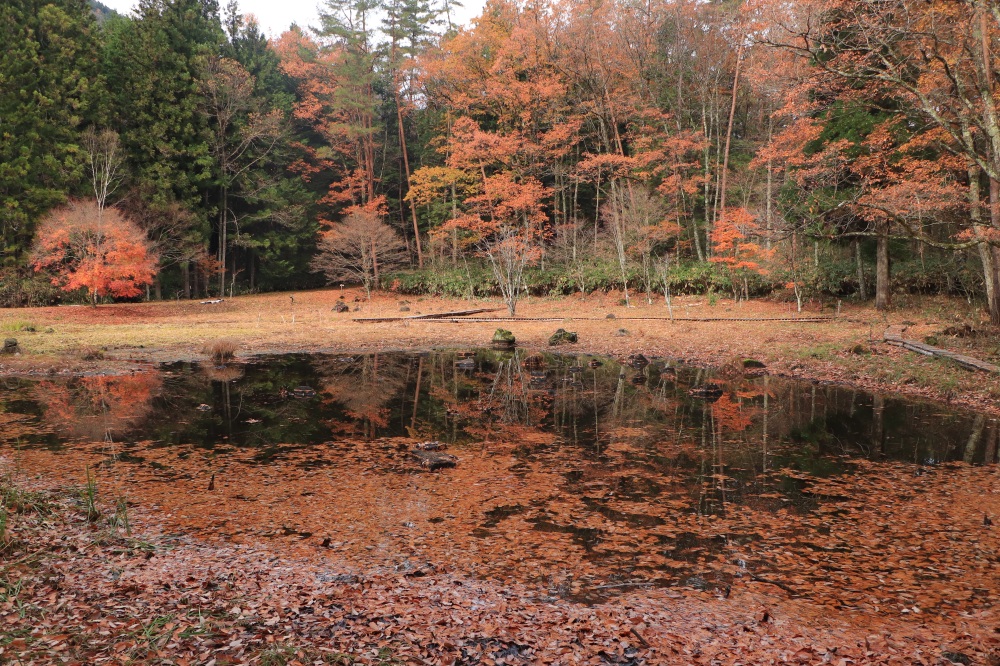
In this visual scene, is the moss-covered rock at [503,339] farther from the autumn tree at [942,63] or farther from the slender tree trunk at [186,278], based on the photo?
the slender tree trunk at [186,278]

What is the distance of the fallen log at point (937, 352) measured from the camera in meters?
10.9

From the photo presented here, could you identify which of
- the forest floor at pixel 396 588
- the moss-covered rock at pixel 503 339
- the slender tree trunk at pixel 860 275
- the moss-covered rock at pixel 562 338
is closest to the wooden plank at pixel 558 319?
the slender tree trunk at pixel 860 275

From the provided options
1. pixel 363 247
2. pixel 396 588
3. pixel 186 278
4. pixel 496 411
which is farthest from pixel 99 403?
pixel 186 278

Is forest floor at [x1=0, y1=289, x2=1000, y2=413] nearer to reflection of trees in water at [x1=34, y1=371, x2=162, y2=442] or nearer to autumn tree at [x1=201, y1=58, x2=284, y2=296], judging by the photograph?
reflection of trees in water at [x1=34, y1=371, x2=162, y2=442]

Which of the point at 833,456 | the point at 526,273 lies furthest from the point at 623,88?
the point at 833,456

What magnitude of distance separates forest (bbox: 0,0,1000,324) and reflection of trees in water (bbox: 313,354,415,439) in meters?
11.0

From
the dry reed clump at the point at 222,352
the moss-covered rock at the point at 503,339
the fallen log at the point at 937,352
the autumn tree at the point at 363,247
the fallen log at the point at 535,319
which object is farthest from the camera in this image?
the autumn tree at the point at 363,247

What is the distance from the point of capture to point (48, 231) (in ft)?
79.5

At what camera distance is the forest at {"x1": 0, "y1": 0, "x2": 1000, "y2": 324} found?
21922mm

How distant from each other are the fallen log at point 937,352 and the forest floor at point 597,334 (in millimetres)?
184

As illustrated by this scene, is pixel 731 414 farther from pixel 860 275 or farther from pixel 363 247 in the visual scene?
pixel 363 247

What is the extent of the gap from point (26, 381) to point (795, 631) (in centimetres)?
1402

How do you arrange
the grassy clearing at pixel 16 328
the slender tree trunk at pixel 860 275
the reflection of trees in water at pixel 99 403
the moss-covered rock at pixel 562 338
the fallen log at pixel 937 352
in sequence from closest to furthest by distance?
1. the reflection of trees in water at pixel 99 403
2. the fallen log at pixel 937 352
3. the moss-covered rock at pixel 562 338
4. the grassy clearing at pixel 16 328
5. the slender tree trunk at pixel 860 275

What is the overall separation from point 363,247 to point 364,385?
2044 cm
